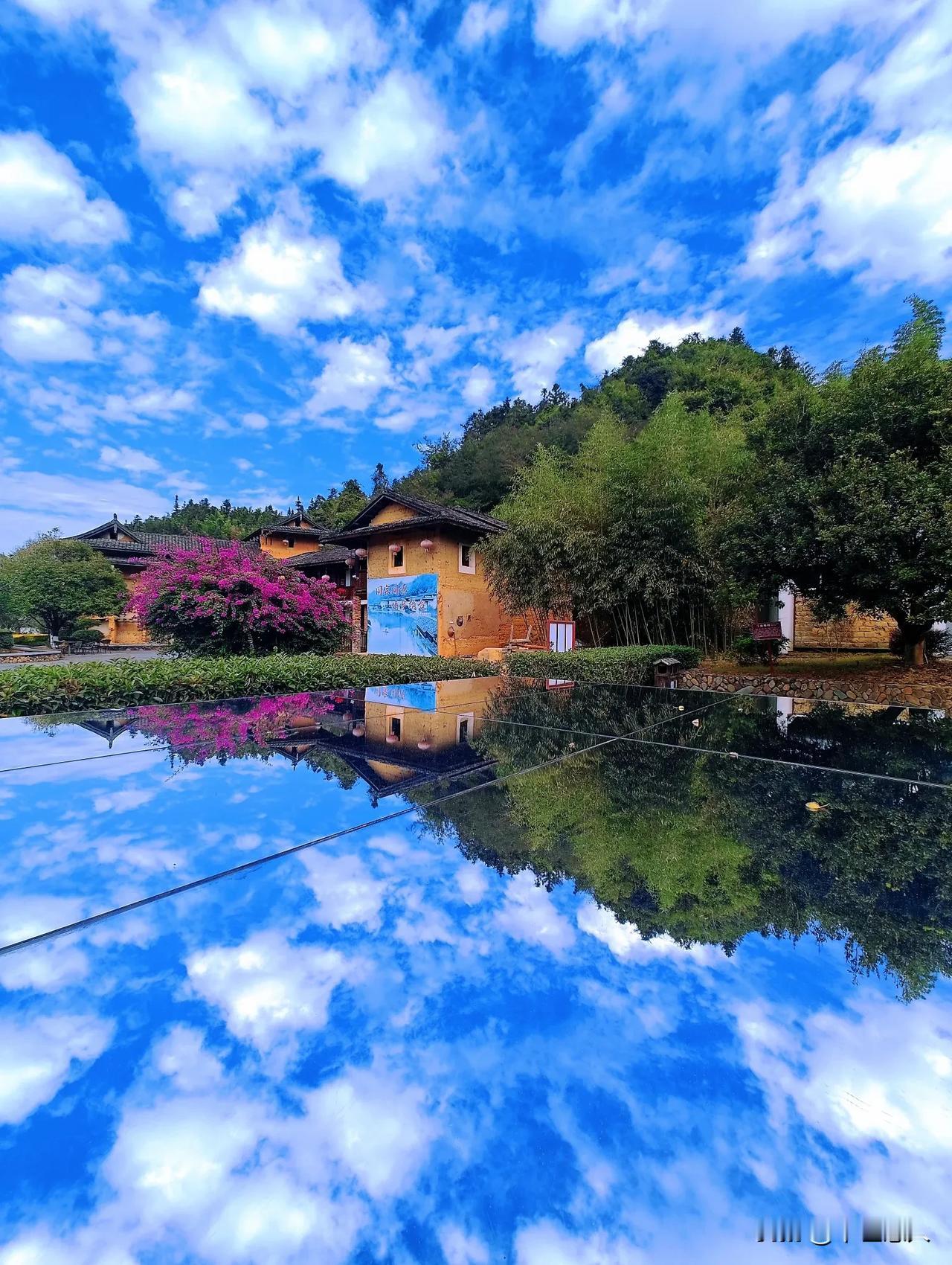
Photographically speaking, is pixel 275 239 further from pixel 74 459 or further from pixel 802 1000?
pixel 74 459

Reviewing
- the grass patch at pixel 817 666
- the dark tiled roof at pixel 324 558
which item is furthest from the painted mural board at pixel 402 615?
the grass patch at pixel 817 666

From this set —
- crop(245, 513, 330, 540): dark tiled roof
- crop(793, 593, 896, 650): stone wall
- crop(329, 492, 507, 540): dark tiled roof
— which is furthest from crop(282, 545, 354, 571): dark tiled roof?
crop(793, 593, 896, 650): stone wall

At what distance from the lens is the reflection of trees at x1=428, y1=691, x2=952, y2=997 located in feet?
4.47

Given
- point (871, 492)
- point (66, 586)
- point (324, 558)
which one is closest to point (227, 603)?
point (871, 492)

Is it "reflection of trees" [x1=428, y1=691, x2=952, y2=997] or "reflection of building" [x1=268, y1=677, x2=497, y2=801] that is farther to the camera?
"reflection of building" [x1=268, y1=677, x2=497, y2=801]

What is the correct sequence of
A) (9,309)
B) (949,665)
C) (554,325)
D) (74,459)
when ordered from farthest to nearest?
(74,459) < (554,325) < (9,309) < (949,665)

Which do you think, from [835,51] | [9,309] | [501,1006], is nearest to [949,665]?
[835,51]

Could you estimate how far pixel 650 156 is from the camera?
7.94 metres

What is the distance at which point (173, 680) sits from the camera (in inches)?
190

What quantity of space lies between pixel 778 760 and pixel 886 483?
4360 mm

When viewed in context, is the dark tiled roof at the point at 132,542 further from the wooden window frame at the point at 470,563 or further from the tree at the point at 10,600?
the wooden window frame at the point at 470,563

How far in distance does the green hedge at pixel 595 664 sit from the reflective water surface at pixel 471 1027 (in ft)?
15.6

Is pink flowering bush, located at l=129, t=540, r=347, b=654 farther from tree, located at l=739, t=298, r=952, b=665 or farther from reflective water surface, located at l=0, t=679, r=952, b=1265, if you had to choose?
tree, located at l=739, t=298, r=952, b=665

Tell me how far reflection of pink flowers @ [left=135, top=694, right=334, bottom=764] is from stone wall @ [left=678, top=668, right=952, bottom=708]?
5009 mm
